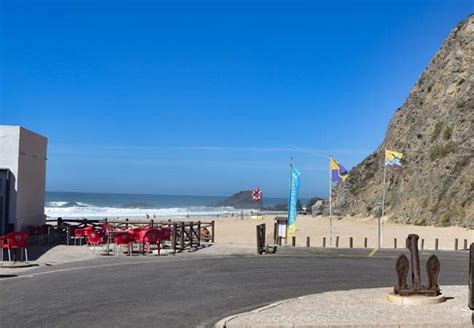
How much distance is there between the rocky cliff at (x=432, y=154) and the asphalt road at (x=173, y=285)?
1022 inches

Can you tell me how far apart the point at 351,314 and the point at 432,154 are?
44020 mm

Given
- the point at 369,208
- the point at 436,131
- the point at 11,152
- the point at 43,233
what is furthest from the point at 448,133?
the point at 11,152

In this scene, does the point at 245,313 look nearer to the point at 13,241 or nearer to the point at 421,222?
the point at 13,241

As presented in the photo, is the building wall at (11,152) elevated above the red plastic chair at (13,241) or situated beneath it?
elevated above

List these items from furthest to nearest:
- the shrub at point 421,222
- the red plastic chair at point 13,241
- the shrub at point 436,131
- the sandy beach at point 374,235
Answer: the shrub at point 436,131 → the shrub at point 421,222 → the sandy beach at point 374,235 → the red plastic chair at point 13,241

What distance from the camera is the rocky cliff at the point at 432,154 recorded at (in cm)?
4631

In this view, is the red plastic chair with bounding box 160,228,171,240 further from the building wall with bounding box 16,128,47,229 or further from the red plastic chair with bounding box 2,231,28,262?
the red plastic chair with bounding box 2,231,28,262

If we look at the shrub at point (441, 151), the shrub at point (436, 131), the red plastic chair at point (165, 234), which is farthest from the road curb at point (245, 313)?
the shrub at point (436, 131)

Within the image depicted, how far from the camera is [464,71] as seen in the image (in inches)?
2201

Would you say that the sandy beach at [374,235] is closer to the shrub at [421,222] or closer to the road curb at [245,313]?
the shrub at [421,222]

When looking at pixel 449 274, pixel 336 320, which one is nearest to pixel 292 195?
pixel 449 274

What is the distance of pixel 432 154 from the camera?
5169 centimetres

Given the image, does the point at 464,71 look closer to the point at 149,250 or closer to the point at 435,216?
the point at 435,216

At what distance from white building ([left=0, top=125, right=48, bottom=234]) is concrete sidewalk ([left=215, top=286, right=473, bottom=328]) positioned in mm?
13740
